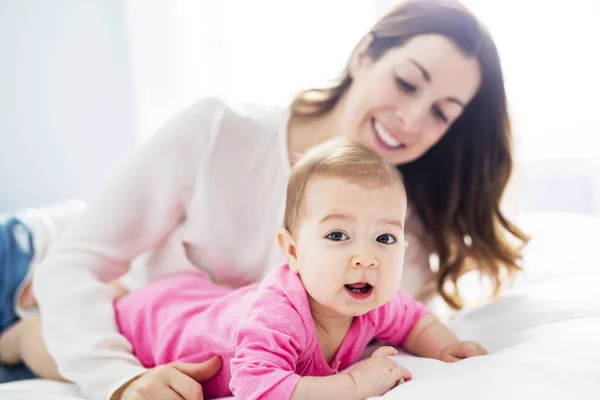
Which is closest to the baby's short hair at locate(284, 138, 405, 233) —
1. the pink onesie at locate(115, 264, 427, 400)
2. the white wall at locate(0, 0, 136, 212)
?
the pink onesie at locate(115, 264, 427, 400)

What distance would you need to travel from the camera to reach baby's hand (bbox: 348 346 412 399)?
0.70m

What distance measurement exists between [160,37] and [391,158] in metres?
1.53

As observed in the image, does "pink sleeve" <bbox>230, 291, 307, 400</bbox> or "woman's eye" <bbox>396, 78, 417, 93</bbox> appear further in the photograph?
"woman's eye" <bbox>396, 78, 417, 93</bbox>

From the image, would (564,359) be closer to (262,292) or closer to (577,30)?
(262,292)

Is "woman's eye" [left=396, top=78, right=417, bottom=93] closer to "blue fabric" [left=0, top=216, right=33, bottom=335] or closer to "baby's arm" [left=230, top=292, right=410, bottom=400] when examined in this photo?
"baby's arm" [left=230, top=292, right=410, bottom=400]

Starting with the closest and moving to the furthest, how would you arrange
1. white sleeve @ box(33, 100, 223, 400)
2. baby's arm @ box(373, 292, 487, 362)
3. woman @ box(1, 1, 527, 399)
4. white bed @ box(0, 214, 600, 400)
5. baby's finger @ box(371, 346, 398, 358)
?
white bed @ box(0, 214, 600, 400) < baby's finger @ box(371, 346, 398, 358) < baby's arm @ box(373, 292, 487, 362) < white sleeve @ box(33, 100, 223, 400) < woman @ box(1, 1, 527, 399)

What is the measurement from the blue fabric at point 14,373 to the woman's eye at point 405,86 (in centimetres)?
100

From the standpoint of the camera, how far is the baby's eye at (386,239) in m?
0.74

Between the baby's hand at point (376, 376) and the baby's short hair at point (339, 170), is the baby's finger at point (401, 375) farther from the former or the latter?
the baby's short hair at point (339, 170)

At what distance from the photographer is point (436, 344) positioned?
0.90 m

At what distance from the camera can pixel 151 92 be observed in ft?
8.09

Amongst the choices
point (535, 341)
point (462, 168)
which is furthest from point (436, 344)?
point (462, 168)

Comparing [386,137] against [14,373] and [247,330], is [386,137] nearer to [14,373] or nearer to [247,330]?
[247,330]

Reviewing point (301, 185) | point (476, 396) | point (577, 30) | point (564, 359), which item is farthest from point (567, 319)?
point (577, 30)
